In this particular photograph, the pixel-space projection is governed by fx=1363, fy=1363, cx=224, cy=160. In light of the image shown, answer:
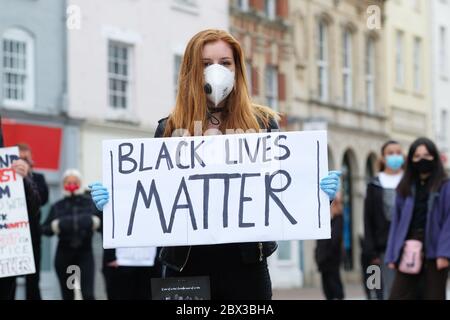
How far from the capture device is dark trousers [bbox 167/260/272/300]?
5.71m

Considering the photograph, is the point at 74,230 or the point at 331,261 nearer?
the point at 74,230

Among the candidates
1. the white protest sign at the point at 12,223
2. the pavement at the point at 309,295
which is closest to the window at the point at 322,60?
the pavement at the point at 309,295

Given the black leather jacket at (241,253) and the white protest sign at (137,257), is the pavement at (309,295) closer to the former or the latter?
the white protest sign at (137,257)

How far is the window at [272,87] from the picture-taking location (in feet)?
125

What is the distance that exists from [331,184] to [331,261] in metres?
14.4

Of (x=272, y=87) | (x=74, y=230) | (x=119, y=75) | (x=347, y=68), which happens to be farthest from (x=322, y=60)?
(x=74, y=230)

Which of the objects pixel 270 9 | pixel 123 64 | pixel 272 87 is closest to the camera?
pixel 123 64

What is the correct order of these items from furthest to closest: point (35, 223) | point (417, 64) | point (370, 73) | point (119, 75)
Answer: point (417, 64)
point (370, 73)
point (119, 75)
point (35, 223)

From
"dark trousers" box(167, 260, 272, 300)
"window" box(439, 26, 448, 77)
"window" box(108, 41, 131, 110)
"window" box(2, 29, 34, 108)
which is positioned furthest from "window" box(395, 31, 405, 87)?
"dark trousers" box(167, 260, 272, 300)

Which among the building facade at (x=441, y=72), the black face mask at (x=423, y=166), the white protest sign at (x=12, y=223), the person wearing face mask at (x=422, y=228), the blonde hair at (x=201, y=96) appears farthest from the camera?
the building facade at (x=441, y=72)

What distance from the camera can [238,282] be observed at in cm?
571

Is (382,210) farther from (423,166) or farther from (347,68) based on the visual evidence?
(347,68)

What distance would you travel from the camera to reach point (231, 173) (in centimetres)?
605

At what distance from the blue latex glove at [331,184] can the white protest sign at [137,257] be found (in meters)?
9.05
